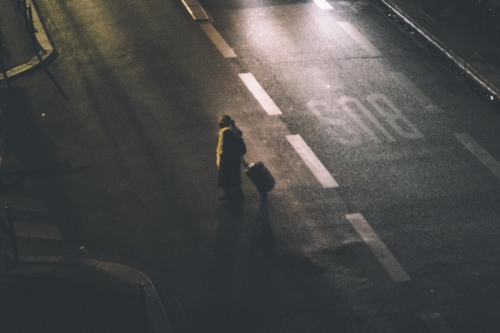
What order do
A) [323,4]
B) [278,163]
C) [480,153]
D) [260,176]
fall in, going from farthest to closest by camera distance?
[323,4]
[480,153]
[278,163]
[260,176]

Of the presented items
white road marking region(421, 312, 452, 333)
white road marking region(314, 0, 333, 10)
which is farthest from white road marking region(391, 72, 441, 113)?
white road marking region(421, 312, 452, 333)

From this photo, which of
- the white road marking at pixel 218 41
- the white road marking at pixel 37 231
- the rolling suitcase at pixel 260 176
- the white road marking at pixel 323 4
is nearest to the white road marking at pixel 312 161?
the rolling suitcase at pixel 260 176

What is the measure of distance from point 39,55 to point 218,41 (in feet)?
13.7

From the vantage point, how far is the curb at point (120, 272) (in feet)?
37.3

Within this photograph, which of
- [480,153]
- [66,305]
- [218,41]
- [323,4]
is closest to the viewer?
[66,305]

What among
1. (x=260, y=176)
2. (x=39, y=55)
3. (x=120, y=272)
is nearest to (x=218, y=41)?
(x=39, y=55)

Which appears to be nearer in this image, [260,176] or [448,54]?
[260,176]

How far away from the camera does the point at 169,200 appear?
1424 cm

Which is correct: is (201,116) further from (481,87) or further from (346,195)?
(481,87)

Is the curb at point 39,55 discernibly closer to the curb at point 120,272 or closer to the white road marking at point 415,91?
the curb at point 120,272

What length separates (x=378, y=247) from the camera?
12.9 meters

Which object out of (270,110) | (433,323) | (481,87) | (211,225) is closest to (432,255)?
(433,323)

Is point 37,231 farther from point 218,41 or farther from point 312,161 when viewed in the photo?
point 218,41

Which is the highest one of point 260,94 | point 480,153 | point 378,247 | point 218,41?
point 218,41
